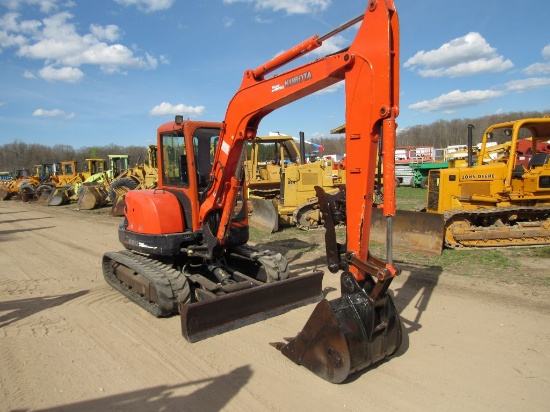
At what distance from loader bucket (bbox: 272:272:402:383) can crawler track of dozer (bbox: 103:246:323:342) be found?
3.82 ft

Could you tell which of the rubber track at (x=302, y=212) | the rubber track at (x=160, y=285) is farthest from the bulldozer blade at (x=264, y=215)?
the rubber track at (x=160, y=285)

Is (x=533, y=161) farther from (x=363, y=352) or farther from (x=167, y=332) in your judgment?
(x=167, y=332)

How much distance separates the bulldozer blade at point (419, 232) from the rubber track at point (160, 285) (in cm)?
463

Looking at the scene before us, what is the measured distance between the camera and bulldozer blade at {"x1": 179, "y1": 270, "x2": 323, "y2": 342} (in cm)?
433

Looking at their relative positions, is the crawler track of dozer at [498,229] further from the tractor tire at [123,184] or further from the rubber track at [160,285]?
the tractor tire at [123,184]

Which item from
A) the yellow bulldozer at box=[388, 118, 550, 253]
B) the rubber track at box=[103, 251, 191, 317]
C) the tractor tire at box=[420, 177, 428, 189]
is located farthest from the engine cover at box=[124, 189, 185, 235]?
the tractor tire at box=[420, 177, 428, 189]

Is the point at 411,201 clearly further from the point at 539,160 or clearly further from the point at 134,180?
the point at 134,180

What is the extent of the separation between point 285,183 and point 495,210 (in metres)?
6.06

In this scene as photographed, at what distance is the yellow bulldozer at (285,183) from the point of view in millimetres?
11695

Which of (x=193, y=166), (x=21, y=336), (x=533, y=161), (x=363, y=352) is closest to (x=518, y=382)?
(x=363, y=352)

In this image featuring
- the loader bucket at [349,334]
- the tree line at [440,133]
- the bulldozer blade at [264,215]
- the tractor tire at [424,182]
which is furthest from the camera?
the tree line at [440,133]

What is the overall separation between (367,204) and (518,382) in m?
2.00

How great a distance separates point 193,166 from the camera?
17.8ft

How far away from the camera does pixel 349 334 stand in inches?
133
